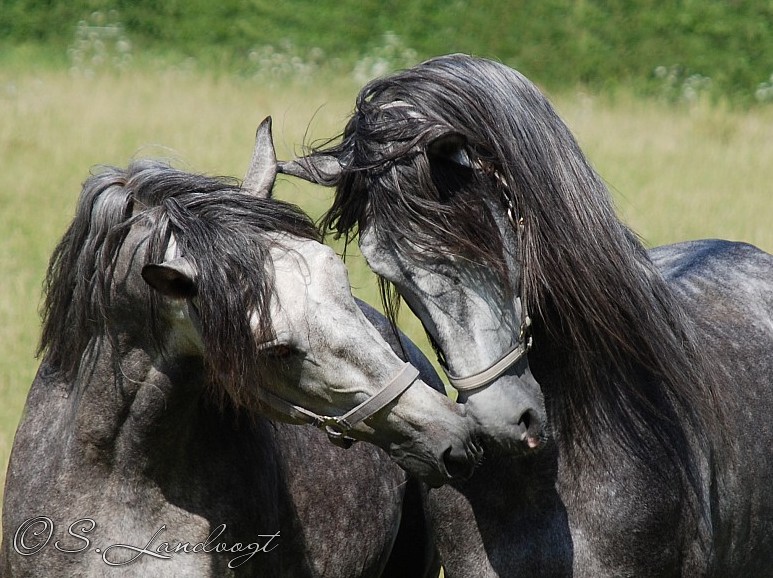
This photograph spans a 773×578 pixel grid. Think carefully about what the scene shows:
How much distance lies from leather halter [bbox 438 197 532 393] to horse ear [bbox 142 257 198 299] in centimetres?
75

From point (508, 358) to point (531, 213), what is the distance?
43cm

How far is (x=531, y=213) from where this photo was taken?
3.33 metres

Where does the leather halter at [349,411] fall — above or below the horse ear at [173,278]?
below

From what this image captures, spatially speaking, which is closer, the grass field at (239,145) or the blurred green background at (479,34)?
the grass field at (239,145)

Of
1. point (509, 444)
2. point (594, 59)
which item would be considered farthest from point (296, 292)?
point (594, 59)

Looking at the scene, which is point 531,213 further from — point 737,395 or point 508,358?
point 737,395

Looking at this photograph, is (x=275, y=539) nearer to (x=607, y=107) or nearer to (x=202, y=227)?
(x=202, y=227)

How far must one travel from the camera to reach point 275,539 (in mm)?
3686

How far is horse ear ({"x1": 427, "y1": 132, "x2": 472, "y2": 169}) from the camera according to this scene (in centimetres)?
327

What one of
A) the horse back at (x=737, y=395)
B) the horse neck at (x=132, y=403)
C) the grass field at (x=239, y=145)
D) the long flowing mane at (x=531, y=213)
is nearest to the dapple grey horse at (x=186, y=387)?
the horse neck at (x=132, y=403)

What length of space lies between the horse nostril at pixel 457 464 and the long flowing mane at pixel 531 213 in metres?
0.48

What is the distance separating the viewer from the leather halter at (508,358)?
3.17 meters

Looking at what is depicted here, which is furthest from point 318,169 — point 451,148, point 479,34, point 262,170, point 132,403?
point 479,34

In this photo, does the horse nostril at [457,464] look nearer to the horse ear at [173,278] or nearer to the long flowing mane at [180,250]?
the long flowing mane at [180,250]
